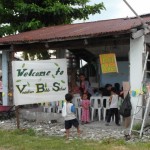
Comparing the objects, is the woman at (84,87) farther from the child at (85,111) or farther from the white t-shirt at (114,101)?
the white t-shirt at (114,101)

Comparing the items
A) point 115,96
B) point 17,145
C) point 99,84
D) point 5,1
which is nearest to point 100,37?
point 115,96

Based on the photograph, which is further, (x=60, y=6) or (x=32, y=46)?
(x=60, y=6)

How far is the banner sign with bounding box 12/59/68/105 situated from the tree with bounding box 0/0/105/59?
294 inches

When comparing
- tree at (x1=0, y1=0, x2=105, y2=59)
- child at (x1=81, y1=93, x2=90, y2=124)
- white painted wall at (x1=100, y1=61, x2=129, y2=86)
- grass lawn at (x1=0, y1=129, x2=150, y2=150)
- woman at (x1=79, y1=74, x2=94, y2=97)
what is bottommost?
grass lawn at (x1=0, y1=129, x2=150, y2=150)

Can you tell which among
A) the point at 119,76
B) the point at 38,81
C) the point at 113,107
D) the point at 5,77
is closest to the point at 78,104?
the point at 113,107

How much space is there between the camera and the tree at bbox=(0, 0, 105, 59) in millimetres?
19266

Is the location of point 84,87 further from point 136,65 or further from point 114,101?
point 136,65

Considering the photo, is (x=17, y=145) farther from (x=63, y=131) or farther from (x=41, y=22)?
(x=41, y=22)

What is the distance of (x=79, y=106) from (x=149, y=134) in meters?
3.52

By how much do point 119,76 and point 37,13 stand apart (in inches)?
251

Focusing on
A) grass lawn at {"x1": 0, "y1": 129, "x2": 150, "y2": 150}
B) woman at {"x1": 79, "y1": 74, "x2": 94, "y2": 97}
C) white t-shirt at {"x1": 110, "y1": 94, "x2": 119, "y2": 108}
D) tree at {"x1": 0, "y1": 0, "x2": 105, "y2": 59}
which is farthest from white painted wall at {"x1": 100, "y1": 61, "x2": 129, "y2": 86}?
grass lawn at {"x1": 0, "y1": 129, "x2": 150, "y2": 150}

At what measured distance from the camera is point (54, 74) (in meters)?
12.2

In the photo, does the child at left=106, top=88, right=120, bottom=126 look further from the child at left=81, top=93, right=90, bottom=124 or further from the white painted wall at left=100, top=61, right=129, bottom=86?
the white painted wall at left=100, top=61, right=129, bottom=86

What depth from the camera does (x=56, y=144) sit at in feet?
31.2
